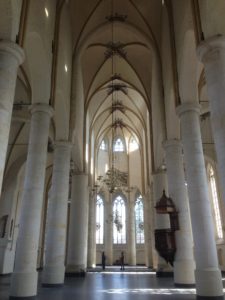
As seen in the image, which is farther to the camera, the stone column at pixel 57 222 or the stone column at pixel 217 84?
the stone column at pixel 57 222

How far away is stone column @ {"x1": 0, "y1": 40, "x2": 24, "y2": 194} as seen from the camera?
6.24 metres

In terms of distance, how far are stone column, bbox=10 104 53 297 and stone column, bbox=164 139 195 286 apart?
544 centimetres

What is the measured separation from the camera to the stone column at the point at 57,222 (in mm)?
11320

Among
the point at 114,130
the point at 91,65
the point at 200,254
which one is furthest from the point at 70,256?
the point at 114,130

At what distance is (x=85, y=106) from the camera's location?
2084 cm

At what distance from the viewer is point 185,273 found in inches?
431

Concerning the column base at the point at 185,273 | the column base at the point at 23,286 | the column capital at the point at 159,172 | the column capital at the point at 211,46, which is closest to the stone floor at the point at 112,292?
the column base at the point at 23,286

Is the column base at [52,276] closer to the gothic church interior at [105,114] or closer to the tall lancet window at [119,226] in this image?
the gothic church interior at [105,114]

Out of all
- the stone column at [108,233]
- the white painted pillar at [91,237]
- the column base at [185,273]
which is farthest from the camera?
the stone column at [108,233]

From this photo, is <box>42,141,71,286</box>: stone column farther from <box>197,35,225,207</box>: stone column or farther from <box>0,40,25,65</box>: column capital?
<box>197,35,225,207</box>: stone column

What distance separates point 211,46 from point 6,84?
16.9 feet

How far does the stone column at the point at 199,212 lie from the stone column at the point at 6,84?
6006 millimetres

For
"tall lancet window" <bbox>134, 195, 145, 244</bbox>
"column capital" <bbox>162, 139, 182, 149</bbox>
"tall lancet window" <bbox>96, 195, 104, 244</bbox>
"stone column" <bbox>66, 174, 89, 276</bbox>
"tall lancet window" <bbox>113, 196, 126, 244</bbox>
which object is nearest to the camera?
"column capital" <bbox>162, 139, 182, 149</bbox>

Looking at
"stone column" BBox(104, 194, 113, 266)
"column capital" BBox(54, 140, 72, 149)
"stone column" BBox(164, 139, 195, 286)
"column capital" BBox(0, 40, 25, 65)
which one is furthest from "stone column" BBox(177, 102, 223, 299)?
"stone column" BBox(104, 194, 113, 266)
